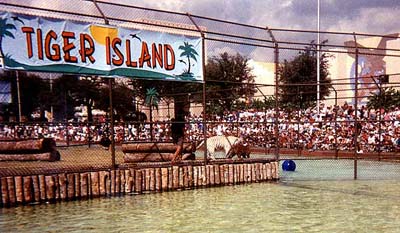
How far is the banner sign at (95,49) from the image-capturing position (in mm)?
9156

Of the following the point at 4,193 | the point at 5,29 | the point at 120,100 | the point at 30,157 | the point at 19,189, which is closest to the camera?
the point at 5,29

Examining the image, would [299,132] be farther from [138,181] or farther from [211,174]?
[138,181]

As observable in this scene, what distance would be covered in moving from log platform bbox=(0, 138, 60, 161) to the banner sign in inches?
287

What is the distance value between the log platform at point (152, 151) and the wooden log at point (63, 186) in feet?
15.6

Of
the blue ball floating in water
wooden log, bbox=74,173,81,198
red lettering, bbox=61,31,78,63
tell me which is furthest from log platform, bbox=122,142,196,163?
red lettering, bbox=61,31,78,63

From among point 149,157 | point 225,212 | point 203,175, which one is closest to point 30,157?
point 149,157

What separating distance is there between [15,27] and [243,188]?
23.5 ft

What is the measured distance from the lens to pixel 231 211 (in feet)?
28.9

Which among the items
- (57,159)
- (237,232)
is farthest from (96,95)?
(237,232)

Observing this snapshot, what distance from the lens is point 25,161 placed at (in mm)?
16234

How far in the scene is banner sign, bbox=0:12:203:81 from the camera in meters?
9.16

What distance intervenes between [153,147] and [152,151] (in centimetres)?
21

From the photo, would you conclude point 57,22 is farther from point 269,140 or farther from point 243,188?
point 269,140

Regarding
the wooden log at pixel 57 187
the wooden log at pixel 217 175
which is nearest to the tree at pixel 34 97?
the wooden log at pixel 57 187
